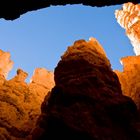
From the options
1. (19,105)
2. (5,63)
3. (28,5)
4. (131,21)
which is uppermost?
(131,21)

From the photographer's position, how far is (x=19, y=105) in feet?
152

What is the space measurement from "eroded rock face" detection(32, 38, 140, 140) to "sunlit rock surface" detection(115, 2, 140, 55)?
1047 inches

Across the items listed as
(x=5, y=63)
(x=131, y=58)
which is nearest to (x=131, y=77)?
(x=131, y=58)

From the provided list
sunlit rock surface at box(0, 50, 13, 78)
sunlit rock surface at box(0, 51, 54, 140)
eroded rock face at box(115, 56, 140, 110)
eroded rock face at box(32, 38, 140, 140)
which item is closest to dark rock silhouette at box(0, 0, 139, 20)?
eroded rock face at box(32, 38, 140, 140)

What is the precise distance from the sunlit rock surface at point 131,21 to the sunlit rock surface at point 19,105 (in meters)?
21.3

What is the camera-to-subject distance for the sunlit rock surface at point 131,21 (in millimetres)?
60909

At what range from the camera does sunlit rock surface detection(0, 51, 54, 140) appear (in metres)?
40.4

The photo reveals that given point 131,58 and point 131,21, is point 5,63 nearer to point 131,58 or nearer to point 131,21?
point 131,21

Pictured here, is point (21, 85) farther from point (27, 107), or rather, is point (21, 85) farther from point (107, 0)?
point (107, 0)

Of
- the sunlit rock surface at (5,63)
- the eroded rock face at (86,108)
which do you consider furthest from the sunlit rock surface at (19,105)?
the eroded rock face at (86,108)

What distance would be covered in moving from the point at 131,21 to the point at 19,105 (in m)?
34.4

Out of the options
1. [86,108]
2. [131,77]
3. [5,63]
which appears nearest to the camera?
[86,108]

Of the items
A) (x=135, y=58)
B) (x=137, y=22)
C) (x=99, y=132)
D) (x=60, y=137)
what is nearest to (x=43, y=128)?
(x=60, y=137)

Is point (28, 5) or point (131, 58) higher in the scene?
point (131, 58)
